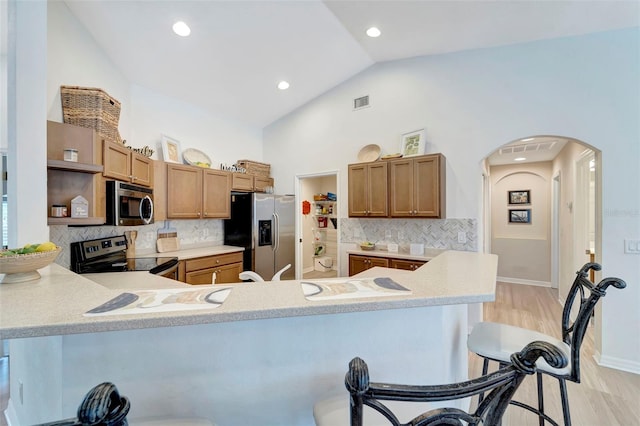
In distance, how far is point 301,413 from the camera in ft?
3.79

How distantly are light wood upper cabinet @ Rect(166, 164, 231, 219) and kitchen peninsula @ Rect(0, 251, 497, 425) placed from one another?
7.92 ft


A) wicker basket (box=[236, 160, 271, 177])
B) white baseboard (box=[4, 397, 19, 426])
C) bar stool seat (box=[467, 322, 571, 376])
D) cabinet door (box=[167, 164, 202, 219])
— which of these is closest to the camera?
bar stool seat (box=[467, 322, 571, 376])

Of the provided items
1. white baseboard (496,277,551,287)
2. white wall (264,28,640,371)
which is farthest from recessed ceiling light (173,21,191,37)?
white baseboard (496,277,551,287)

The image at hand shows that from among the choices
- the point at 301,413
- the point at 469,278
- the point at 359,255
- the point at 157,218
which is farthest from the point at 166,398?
the point at 359,255

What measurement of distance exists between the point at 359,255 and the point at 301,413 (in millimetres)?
2778

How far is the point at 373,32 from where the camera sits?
3.15 meters

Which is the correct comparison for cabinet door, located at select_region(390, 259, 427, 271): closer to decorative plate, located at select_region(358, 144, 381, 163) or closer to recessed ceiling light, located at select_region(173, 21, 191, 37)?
decorative plate, located at select_region(358, 144, 381, 163)

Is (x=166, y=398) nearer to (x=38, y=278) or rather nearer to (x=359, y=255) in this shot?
(x=38, y=278)

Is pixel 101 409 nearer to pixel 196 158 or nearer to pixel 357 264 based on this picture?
pixel 357 264

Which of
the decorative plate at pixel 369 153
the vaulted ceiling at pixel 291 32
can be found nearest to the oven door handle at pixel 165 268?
the vaulted ceiling at pixel 291 32

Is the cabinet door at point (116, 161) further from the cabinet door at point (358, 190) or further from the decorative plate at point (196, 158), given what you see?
the cabinet door at point (358, 190)

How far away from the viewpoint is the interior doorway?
639cm

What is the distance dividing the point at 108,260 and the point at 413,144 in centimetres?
379

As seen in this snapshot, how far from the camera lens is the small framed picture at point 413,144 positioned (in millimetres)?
3568
